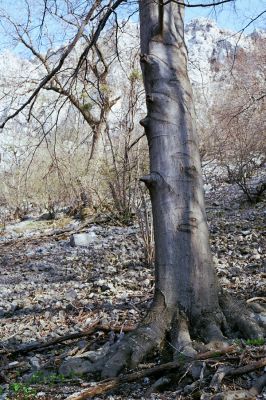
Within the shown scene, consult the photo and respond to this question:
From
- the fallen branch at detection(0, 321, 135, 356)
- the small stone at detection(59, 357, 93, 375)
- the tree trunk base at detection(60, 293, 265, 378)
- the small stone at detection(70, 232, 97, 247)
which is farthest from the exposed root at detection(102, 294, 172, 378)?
the small stone at detection(70, 232, 97, 247)

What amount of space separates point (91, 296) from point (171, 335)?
2.13m

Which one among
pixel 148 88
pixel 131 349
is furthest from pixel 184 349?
pixel 148 88

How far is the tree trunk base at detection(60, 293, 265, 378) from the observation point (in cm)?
284

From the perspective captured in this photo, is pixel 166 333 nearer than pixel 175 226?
Yes

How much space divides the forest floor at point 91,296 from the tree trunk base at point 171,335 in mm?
99

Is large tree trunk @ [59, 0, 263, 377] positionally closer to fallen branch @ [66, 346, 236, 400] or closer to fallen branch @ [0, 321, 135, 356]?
fallen branch @ [66, 346, 236, 400]

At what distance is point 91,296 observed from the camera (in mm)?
5086

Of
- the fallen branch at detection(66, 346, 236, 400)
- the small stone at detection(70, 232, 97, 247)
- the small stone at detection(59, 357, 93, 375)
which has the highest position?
the small stone at detection(70, 232, 97, 247)

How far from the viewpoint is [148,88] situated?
3537 millimetres

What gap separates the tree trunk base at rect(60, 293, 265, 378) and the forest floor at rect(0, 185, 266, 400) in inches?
3.9

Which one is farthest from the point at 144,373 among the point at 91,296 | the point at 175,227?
the point at 91,296

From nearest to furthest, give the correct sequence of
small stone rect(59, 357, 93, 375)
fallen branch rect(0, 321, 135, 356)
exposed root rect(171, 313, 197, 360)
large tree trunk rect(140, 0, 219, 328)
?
exposed root rect(171, 313, 197, 360) → small stone rect(59, 357, 93, 375) → large tree trunk rect(140, 0, 219, 328) → fallen branch rect(0, 321, 135, 356)

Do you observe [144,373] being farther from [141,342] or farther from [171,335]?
[171,335]

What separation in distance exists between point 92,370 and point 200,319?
76 cm
